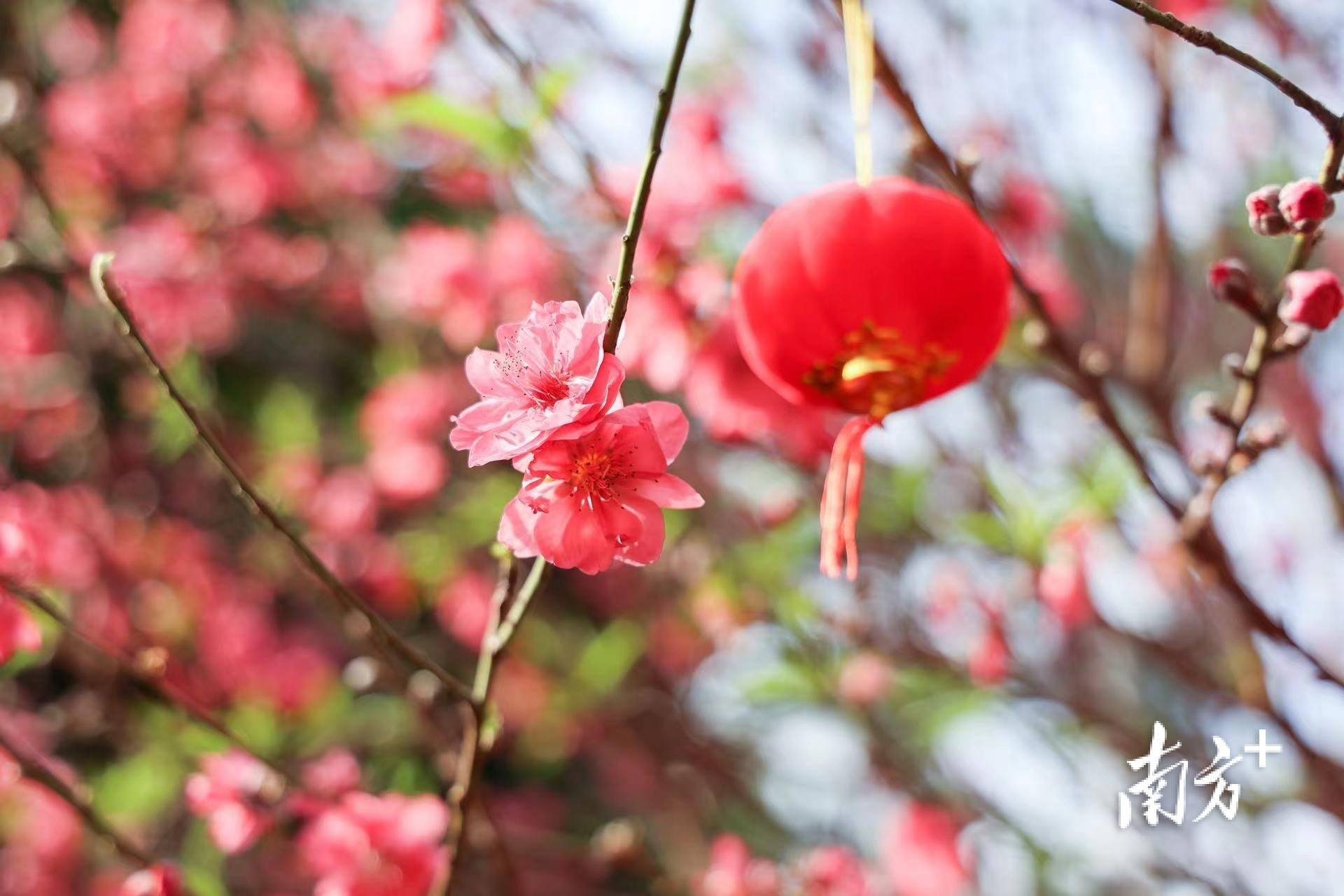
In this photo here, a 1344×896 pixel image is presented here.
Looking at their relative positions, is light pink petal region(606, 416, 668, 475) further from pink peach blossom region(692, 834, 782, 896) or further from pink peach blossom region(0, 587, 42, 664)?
pink peach blossom region(692, 834, 782, 896)

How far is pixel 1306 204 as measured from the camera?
0.78 metres

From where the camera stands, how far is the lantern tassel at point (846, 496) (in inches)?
30.0

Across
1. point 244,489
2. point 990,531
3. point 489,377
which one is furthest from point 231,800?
point 990,531

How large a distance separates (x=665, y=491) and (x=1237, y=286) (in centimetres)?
53

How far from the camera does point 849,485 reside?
2.56 feet

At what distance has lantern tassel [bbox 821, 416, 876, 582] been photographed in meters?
0.76

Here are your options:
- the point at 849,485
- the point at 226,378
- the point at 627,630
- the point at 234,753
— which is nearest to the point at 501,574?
the point at 849,485

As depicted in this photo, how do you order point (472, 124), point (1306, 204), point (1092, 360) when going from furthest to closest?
point (472, 124)
point (1092, 360)
point (1306, 204)

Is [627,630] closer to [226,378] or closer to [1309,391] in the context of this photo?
[1309,391]

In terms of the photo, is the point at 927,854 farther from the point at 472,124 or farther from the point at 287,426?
the point at 287,426

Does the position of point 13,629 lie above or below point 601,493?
below

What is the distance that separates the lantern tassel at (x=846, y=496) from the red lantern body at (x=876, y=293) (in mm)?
26

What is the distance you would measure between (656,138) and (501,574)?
0.34 meters

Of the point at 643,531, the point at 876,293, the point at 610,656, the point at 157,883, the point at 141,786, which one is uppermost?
the point at 876,293
